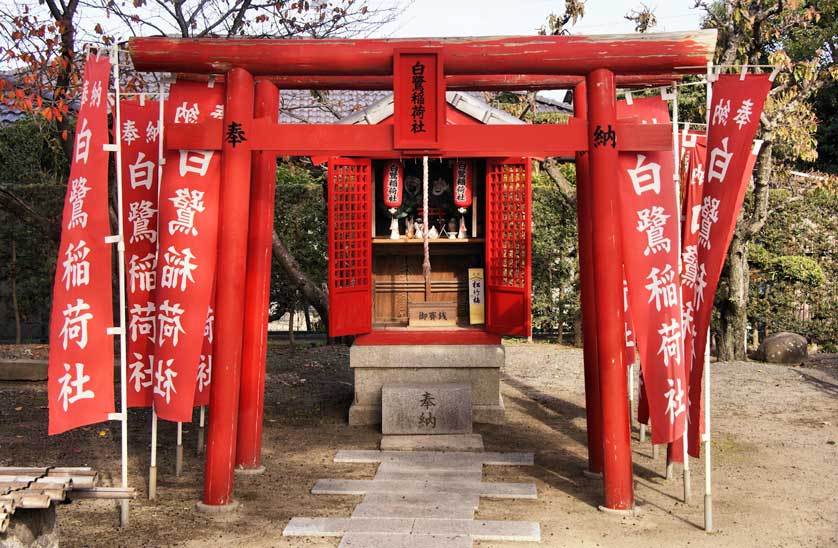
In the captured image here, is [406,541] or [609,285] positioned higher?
[609,285]

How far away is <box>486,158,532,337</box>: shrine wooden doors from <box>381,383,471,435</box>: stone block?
46.3 inches

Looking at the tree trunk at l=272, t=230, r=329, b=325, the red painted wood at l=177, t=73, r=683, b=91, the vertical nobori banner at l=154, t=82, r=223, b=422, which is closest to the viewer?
the vertical nobori banner at l=154, t=82, r=223, b=422

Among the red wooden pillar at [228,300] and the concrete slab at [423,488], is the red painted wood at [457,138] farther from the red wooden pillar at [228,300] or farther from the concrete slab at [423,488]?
the concrete slab at [423,488]

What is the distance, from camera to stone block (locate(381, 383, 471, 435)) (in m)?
9.24

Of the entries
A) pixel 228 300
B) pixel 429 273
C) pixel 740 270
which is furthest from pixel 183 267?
pixel 740 270

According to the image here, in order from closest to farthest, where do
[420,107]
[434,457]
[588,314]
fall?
[420,107] < [588,314] < [434,457]

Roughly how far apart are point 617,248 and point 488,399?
3.82 metres

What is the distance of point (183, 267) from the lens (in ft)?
22.8

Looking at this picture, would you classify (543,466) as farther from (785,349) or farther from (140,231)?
(785,349)

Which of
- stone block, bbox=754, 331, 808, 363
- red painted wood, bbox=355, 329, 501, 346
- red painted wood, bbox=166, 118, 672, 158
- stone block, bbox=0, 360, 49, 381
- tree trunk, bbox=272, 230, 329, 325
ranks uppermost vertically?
red painted wood, bbox=166, 118, 672, 158

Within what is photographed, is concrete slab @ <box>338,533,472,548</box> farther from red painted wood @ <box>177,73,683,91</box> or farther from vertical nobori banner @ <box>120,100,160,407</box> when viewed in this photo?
red painted wood @ <box>177,73,683,91</box>

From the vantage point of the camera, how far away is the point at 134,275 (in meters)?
7.47

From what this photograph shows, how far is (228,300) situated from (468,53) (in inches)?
98.3

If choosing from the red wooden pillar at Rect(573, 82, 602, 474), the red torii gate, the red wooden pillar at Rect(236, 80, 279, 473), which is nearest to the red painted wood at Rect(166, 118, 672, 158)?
the red torii gate
